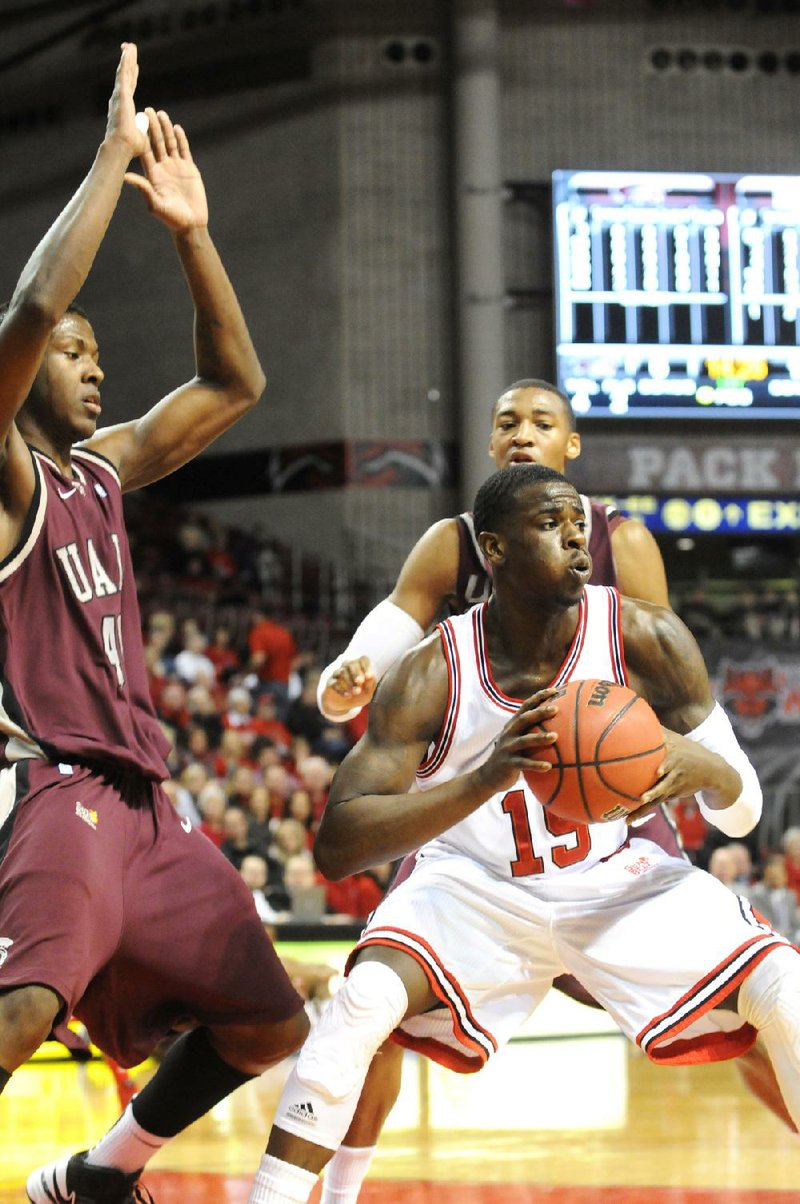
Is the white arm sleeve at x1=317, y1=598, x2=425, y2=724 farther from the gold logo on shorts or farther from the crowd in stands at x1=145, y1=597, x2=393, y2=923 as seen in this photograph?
the crowd in stands at x1=145, y1=597, x2=393, y2=923

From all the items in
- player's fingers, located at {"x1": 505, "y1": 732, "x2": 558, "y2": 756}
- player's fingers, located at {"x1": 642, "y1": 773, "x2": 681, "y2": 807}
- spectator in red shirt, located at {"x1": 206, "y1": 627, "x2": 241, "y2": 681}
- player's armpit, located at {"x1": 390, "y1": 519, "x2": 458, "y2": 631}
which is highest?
player's armpit, located at {"x1": 390, "y1": 519, "x2": 458, "y2": 631}

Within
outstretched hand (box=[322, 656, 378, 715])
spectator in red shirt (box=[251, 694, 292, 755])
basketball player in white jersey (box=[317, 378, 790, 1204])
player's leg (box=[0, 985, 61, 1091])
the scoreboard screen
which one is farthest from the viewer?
the scoreboard screen

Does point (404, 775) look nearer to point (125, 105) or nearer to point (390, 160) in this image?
point (125, 105)

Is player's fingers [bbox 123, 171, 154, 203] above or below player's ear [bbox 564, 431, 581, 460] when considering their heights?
above

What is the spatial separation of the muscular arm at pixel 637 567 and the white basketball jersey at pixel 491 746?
0.75m

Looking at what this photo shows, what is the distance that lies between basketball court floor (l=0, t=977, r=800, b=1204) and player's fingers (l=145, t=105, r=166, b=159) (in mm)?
2962

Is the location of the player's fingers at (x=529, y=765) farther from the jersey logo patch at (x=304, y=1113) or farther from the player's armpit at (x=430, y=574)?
the player's armpit at (x=430, y=574)

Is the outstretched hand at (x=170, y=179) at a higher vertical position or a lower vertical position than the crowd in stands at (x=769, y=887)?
higher

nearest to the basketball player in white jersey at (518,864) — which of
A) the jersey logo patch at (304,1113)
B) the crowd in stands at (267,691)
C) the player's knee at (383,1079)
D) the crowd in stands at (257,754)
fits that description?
the jersey logo patch at (304,1113)

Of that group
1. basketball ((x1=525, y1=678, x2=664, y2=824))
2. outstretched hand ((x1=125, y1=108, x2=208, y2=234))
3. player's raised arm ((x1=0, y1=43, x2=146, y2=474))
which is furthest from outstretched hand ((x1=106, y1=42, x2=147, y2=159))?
basketball ((x1=525, y1=678, x2=664, y2=824))

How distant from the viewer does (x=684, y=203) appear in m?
16.4

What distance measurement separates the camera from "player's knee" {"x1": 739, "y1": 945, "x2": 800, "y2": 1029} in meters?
3.54

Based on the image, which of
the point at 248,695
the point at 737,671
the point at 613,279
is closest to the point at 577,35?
the point at 613,279

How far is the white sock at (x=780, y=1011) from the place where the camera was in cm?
353
